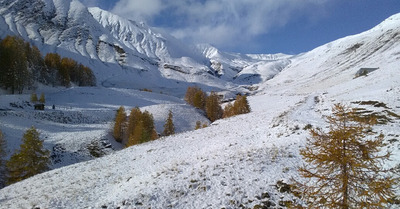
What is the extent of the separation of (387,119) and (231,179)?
1786 centimetres

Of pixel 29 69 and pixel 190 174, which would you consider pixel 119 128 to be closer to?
pixel 190 174

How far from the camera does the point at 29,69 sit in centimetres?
6906

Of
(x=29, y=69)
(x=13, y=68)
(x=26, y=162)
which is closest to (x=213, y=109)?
(x=26, y=162)

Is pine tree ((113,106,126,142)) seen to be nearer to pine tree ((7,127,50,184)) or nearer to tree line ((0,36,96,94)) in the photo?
pine tree ((7,127,50,184))

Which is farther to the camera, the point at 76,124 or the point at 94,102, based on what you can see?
the point at 94,102

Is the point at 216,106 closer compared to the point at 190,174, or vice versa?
the point at 190,174

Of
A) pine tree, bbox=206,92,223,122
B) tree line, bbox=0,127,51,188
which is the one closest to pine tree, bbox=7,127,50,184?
tree line, bbox=0,127,51,188

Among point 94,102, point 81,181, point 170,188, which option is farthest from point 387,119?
point 94,102

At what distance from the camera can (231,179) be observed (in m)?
12.7

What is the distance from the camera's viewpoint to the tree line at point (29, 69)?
58.5m

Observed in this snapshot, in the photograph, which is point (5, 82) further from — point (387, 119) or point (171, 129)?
point (387, 119)

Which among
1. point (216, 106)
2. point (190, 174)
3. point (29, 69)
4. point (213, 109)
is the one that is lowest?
point (190, 174)

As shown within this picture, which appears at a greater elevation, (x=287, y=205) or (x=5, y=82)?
(x=5, y=82)

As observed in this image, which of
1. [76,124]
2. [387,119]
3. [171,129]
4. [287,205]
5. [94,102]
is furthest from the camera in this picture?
[94,102]
